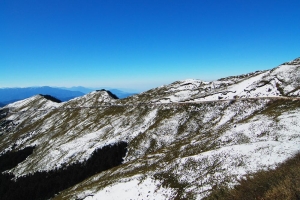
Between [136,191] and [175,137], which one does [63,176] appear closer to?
[175,137]

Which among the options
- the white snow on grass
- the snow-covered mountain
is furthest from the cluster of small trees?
the white snow on grass

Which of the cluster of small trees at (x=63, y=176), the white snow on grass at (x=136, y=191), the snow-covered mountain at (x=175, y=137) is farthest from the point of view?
the cluster of small trees at (x=63, y=176)

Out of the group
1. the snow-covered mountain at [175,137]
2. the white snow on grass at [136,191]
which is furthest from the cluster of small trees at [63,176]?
the white snow on grass at [136,191]

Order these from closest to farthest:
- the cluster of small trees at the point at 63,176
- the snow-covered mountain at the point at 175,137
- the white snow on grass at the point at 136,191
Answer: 1. the white snow on grass at the point at 136,191
2. the snow-covered mountain at the point at 175,137
3. the cluster of small trees at the point at 63,176

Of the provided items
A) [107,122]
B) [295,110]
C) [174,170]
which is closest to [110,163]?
[107,122]

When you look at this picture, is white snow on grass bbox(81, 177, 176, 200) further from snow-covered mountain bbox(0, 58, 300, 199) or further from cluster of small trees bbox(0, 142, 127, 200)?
cluster of small trees bbox(0, 142, 127, 200)

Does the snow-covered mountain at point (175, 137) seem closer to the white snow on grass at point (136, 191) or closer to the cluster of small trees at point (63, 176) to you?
the white snow on grass at point (136, 191)
